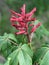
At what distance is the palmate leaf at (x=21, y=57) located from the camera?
94.3 inches

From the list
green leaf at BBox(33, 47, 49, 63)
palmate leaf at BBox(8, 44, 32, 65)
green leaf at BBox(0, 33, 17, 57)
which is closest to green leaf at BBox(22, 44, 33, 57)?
palmate leaf at BBox(8, 44, 32, 65)

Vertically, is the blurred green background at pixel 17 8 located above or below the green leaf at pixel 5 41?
above

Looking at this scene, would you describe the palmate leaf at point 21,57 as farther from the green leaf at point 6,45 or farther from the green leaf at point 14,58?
the green leaf at point 6,45

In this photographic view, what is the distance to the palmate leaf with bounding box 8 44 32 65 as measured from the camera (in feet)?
7.86

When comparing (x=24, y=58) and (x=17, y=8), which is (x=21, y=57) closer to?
(x=24, y=58)

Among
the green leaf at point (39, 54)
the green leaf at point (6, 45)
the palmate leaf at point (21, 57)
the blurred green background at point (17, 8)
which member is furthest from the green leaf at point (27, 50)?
the blurred green background at point (17, 8)

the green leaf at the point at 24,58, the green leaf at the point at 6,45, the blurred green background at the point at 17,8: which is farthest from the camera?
the blurred green background at the point at 17,8

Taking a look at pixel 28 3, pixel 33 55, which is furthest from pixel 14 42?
pixel 28 3

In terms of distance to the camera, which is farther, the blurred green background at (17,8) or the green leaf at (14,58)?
the blurred green background at (17,8)

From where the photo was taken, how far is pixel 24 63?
239 centimetres

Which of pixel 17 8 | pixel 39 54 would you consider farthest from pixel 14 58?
pixel 17 8

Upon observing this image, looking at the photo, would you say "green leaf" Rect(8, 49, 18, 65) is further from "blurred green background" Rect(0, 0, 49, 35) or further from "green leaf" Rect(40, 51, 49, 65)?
"blurred green background" Rect(0, 0, 49, 35)

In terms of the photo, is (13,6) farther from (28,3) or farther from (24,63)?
(24,63)

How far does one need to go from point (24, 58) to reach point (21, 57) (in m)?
0.03
